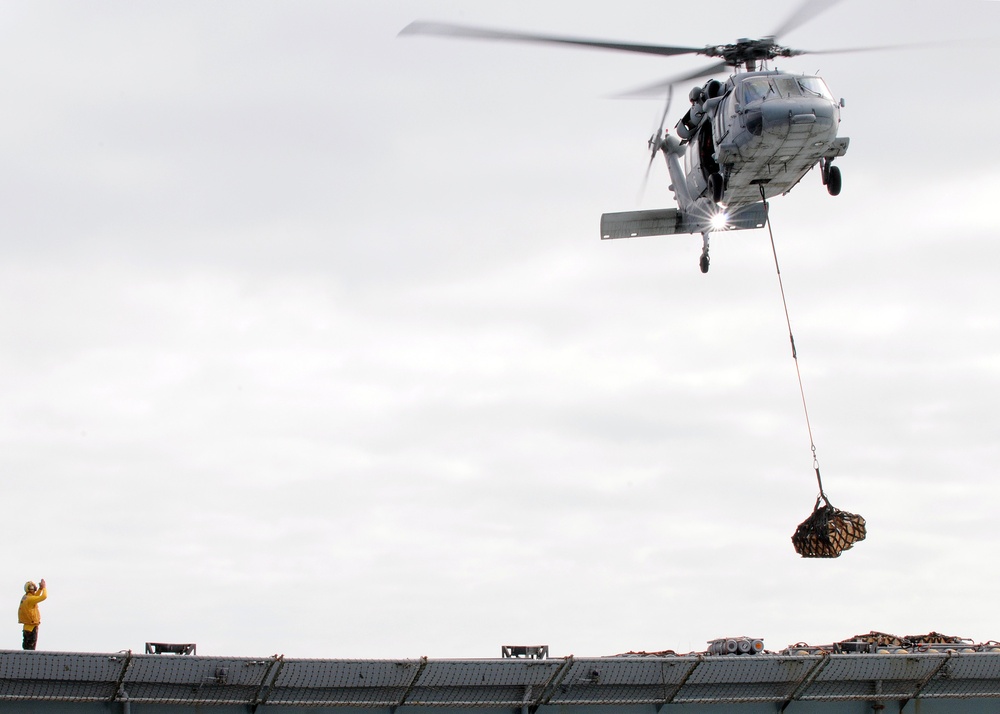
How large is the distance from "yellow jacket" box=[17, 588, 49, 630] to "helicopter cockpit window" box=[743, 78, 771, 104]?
1661 centimetres

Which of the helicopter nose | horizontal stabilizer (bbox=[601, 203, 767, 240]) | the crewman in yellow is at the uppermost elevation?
horizontal stabilizer (bbox=[601, 203, 767, 240])

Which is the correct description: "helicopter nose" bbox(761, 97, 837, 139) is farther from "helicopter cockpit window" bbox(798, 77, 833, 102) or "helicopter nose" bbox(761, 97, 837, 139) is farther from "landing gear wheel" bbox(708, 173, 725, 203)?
"landing gear wheel" bbox(708, 173, 725, 203)

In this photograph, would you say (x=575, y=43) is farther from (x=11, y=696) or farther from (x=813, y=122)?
(x=11, y=696)

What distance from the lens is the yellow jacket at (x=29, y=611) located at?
23.3 meters

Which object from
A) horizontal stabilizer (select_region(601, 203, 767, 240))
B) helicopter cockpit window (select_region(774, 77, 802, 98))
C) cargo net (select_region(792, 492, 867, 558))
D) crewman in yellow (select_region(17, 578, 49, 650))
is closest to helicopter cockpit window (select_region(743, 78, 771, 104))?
helicopter cockpit window (select_region(774, 77, 802, 98))

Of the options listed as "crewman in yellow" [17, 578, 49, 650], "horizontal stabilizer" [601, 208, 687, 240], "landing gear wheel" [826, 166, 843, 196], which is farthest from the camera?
"horizontal stabilizer" [601, 208, 687, 240]

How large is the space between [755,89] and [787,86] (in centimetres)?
64

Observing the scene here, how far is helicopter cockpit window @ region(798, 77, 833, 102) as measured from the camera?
2831cm

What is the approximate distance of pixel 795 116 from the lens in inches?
1090

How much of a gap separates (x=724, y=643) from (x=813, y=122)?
1042cm

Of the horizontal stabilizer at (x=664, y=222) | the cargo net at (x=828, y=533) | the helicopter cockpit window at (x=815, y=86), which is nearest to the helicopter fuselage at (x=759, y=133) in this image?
the helicopter cockpit window at (x=815, y=86)

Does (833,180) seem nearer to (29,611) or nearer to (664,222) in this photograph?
(664,222)

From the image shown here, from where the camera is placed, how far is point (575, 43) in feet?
95.6

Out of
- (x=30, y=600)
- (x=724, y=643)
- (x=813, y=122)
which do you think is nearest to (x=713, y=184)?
(x=813, y=122)
